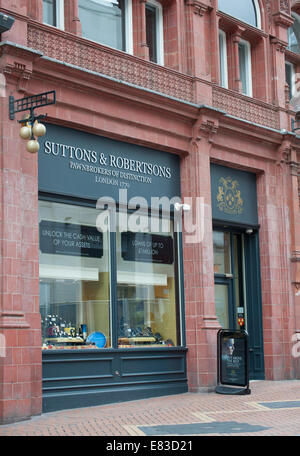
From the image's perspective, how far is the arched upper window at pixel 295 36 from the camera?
23266 mm

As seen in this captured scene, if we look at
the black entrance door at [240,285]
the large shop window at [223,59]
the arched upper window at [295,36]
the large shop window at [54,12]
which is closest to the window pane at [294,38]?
the arched upper window at [295,36]

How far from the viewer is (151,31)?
17.7 metres

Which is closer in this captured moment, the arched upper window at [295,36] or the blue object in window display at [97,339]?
the blue object in window display at [97,339]

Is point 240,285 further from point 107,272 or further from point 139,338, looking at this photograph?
point 107,272

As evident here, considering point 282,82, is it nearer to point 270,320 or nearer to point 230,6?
point 230,6

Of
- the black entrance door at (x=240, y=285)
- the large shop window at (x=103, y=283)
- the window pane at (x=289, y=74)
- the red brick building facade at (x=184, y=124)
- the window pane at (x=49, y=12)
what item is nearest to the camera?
the red brick building facade at (x=184, y=124)

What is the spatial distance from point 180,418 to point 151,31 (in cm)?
951

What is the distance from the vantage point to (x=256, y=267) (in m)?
19.5

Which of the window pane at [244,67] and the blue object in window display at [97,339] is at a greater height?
the window pane at [244,67]

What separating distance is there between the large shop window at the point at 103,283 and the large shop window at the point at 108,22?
12.8 feet

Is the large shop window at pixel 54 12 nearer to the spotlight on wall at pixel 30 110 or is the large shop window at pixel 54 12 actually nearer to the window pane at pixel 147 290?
the spotlight on wall at pixel 30 110

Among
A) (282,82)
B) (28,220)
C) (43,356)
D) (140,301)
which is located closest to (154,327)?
(140,301)

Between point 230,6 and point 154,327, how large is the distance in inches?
350

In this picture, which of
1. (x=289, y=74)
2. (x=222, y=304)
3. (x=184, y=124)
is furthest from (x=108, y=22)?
(x=289, y=74)
